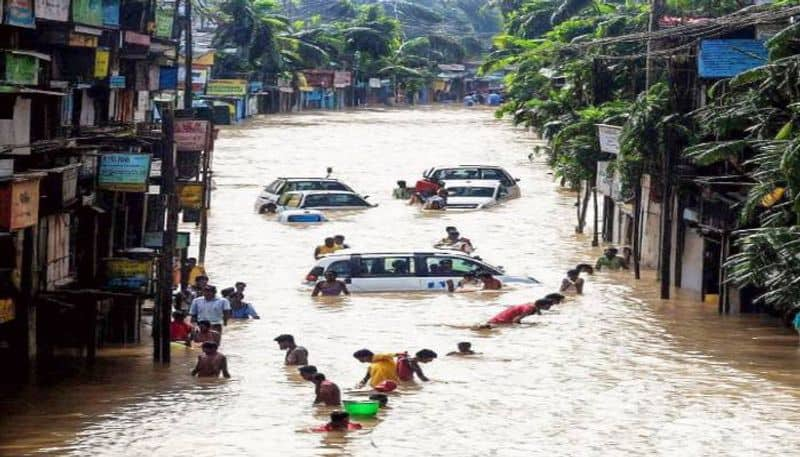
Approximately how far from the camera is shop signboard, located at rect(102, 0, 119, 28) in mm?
26719

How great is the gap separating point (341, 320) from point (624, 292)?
6.42m

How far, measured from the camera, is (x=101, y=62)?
27.1 meters

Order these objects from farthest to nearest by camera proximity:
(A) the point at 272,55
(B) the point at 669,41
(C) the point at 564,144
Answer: (A) the point at 272,55, (C) the point at 564,144, (B) the point at 669,41

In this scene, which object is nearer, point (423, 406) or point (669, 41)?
point (423, 406)

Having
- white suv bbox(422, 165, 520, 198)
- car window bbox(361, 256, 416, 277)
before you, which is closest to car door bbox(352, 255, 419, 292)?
car window bbox(361, 256, 416, 277)

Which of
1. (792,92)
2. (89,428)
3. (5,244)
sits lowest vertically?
(89,428)

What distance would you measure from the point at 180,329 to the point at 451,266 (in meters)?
6.74

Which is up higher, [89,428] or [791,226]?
[791,226]

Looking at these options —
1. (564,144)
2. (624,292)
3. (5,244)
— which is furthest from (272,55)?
(5,244)

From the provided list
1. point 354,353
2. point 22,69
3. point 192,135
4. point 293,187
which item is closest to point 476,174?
point 293,187

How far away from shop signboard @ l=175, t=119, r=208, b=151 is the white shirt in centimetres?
487

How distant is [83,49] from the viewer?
87.3 ft

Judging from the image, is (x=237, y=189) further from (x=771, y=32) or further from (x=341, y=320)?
(x=771, y=32)

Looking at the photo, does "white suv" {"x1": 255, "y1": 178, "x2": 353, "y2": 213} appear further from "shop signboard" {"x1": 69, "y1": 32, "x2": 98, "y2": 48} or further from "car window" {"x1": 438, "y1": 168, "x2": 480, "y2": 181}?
"shop signboard" {"x1": 69, "y1": 32, "x2": 98, "y2": 48}
